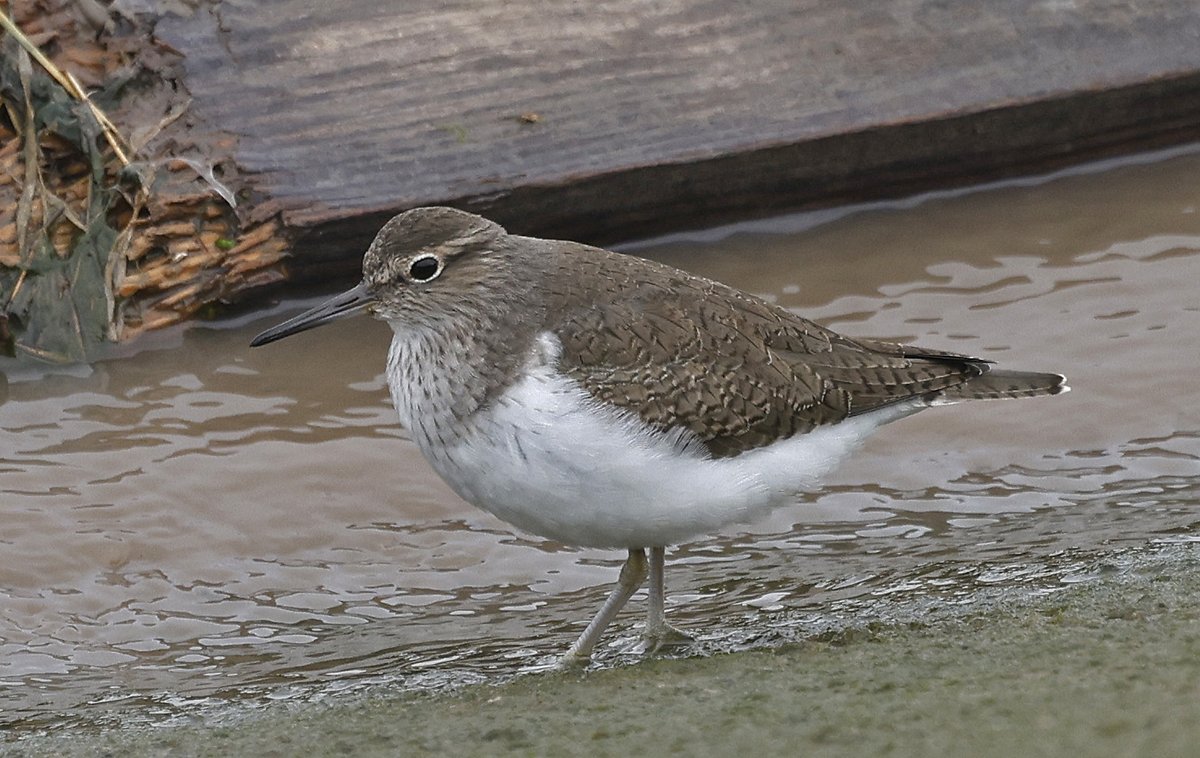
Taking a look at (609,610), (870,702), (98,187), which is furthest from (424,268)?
(98,187)

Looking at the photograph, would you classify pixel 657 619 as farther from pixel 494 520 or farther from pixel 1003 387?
pixel 1003 387

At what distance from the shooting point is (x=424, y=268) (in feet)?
18.5

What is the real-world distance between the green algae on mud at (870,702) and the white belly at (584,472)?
0.50 metres

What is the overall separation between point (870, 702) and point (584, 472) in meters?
1.42

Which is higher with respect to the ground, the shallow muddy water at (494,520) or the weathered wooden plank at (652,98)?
the weathered wooden plank at (652,98)

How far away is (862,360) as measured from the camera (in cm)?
588

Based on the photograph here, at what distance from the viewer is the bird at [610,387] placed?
5121 mm

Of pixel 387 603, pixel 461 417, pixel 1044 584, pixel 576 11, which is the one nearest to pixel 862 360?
pixel 1044 584

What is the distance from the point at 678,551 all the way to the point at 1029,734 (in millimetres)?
3210

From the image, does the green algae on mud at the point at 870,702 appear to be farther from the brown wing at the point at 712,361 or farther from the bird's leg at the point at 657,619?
the brown wing at the point at 712,361

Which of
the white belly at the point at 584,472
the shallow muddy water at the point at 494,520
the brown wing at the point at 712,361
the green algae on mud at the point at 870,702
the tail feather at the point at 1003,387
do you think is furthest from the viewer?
the tail feather at the point at 1003,387

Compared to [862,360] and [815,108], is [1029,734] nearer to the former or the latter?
[862,360]

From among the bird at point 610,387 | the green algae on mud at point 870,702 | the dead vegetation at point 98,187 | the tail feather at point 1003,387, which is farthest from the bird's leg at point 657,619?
the dead vegetation at point 98,187

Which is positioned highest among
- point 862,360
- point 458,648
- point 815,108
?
point 815,108
